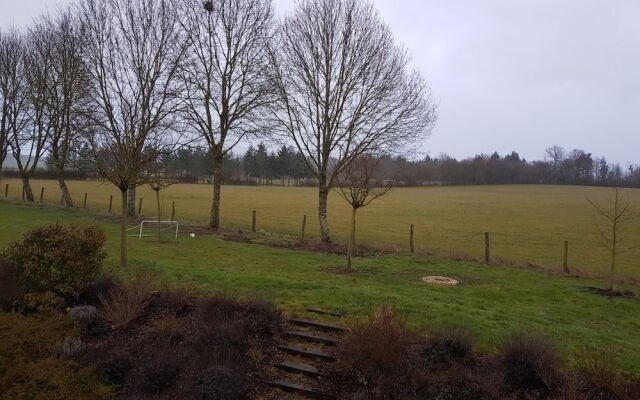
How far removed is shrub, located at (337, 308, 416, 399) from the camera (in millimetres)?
6059

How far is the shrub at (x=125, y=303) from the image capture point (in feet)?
25.9

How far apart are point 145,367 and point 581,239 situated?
124 ft

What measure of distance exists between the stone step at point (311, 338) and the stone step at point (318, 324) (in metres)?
0.32

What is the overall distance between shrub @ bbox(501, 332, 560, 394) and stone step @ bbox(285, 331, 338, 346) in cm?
250

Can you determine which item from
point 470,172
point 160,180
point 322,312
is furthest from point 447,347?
point 470,172

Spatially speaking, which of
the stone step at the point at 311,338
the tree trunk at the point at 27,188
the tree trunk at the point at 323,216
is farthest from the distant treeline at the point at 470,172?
the stone step at the point at 311,338

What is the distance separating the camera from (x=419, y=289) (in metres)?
12.6

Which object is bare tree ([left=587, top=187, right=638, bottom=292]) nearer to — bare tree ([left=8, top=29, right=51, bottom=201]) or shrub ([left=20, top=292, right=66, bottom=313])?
shrub ([left=20, top=292, right=66, bottom=313])

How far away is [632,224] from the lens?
45.8 meters

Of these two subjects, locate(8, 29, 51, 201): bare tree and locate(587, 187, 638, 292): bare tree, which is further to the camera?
locate(8, 29, 51, 201): bare tree

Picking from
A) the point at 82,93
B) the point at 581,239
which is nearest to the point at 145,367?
the point at 82,93

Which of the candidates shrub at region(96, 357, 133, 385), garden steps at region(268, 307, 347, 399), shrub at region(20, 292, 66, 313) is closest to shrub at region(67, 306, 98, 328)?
shrub at region(20, 292, 66, 313)

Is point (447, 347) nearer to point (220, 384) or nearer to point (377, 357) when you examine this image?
point (377, 357)

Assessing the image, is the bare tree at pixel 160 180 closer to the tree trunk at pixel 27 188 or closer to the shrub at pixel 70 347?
the shrub at pixel 70 347
